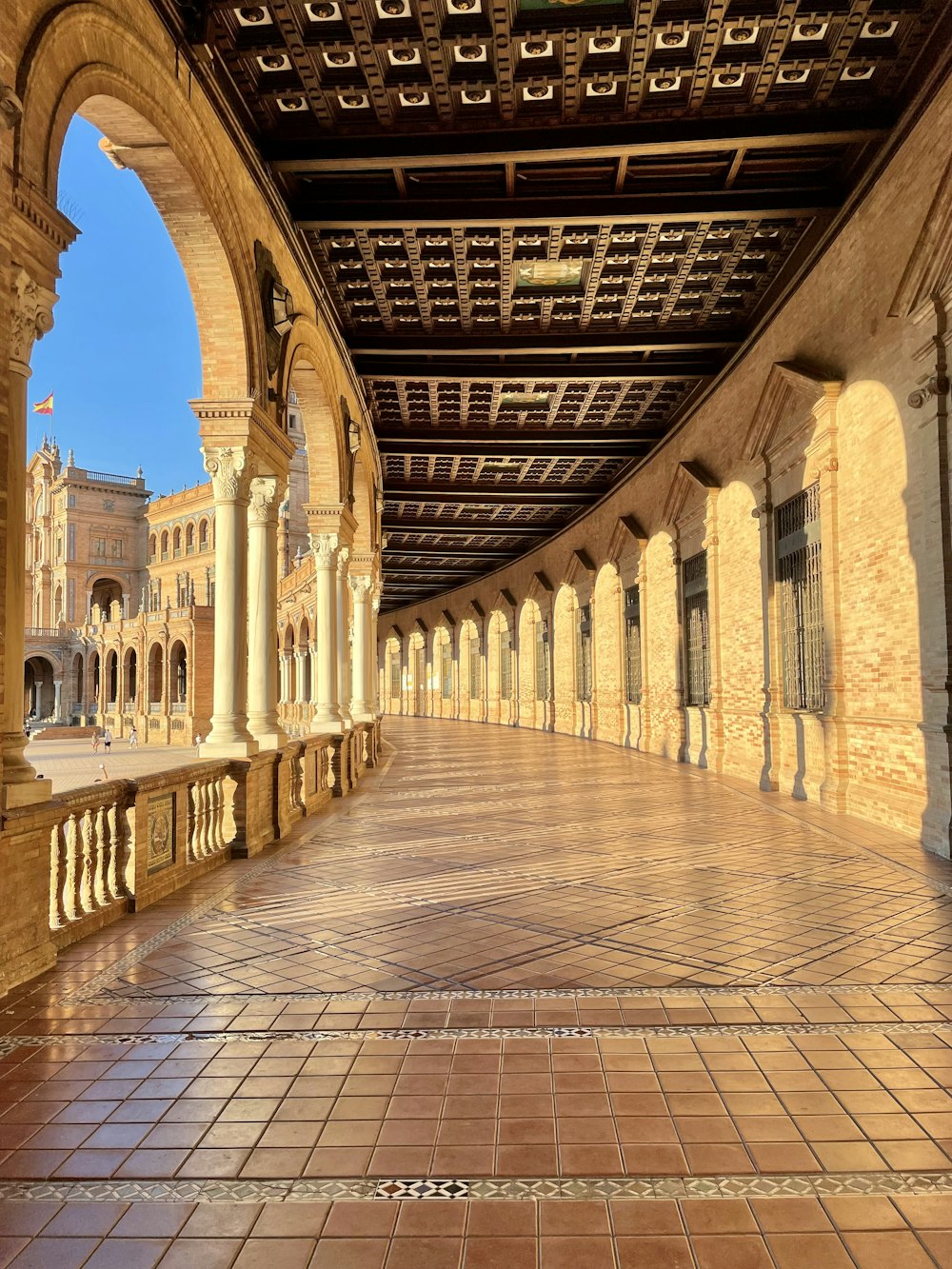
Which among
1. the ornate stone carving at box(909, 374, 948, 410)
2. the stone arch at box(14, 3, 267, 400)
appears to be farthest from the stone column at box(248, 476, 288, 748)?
the ornate stone carving at box(909, 374, 948, 410)

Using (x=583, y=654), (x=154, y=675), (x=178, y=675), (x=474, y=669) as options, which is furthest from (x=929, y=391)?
(x=178, y=675)

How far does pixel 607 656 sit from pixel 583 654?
9.64 feet

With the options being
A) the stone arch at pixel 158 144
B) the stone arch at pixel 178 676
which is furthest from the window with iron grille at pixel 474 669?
the stone arch at pixel 158 144

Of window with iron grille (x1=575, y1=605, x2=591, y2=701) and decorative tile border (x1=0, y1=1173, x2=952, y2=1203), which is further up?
window with iron grille (x1=575, y1=605, x2=591, y2=701)

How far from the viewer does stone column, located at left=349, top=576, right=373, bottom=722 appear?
18891 mm

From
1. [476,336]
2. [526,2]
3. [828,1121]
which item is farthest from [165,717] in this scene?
[828,1121]

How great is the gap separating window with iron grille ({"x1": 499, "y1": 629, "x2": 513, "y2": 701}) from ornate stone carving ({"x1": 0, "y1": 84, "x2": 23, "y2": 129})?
31185mm

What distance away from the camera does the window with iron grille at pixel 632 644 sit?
2116 centimetres

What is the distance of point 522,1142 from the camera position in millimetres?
2957

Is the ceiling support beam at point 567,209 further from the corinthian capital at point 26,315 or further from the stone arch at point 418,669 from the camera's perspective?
the stone arch at point 418,669

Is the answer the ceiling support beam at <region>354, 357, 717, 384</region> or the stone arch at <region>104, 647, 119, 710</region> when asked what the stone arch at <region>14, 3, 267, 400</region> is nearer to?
the ceiling support beam at <region>354, 357, 717, 384</region>

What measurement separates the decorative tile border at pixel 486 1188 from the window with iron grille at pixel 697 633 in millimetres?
13211

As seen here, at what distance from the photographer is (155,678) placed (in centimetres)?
5366

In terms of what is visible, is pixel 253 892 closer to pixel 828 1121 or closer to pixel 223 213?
pixel 828 1121
